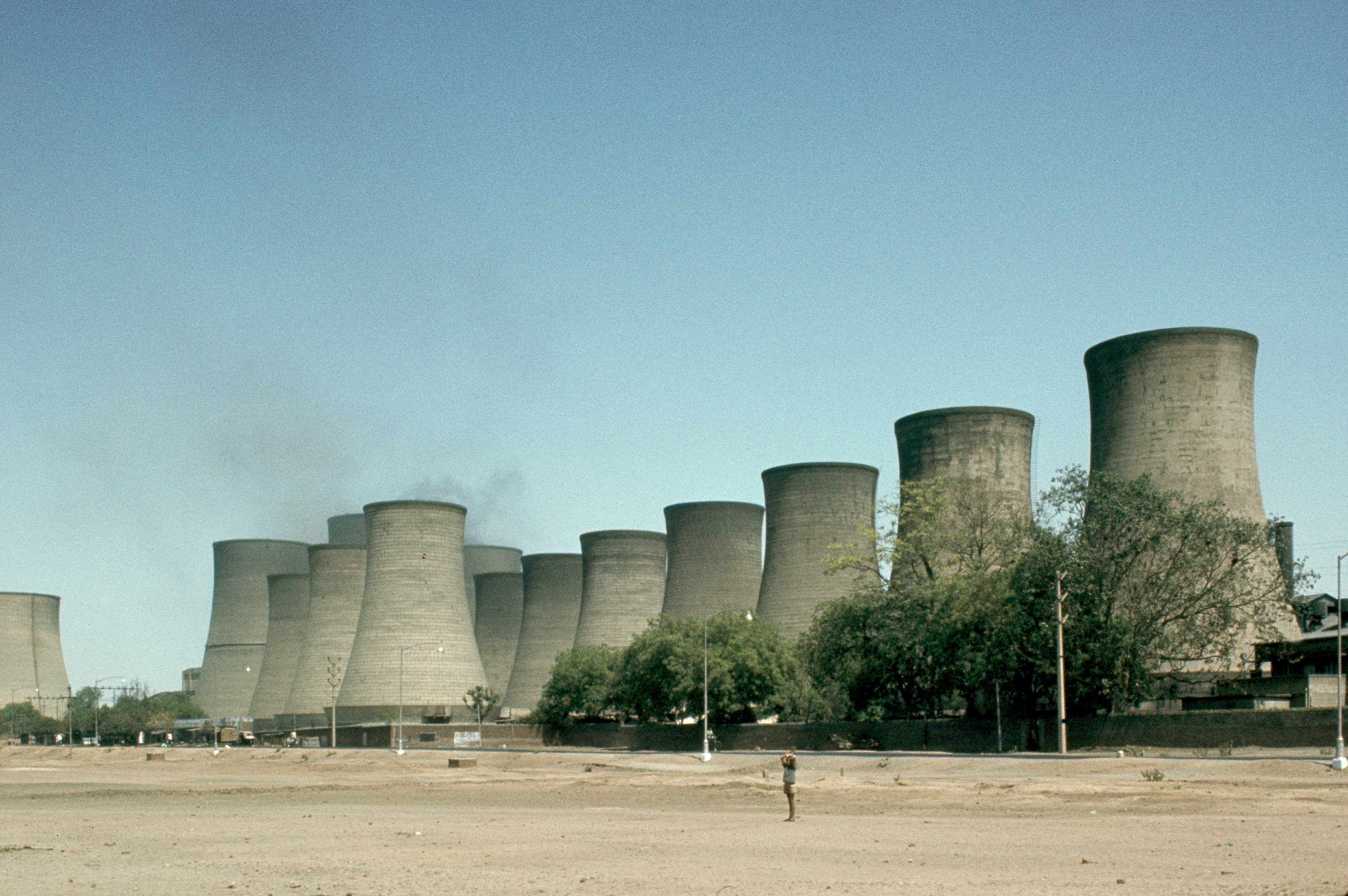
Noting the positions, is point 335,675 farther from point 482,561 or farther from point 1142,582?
point 1142,582

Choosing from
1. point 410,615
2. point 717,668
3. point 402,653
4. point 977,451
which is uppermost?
point 977,451

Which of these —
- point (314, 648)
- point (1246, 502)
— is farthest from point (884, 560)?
point (314, 648)

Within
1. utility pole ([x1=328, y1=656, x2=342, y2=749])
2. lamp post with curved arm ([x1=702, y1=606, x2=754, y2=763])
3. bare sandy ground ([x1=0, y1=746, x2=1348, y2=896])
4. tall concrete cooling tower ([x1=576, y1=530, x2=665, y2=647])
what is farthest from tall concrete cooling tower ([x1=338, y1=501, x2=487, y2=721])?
bare sandy ground ([x1=0, y1=746, x2=1348, y2=896])

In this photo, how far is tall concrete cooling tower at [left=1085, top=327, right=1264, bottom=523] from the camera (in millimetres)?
41094

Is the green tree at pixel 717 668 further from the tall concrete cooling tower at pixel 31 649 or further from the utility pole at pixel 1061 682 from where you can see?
the tall concrete cooling tower at pixel 31 649

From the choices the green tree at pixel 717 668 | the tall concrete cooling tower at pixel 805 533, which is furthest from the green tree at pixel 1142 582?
the tall concrete cooling tower at pixel 805 533

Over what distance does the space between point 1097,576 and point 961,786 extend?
12255mm

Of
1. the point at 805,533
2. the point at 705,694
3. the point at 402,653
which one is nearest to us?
the point at 705,694

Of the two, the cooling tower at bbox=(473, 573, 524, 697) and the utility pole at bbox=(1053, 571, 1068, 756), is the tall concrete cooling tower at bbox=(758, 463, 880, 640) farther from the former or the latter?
the cooling tower at bbox=(473, 573, 524, 697)

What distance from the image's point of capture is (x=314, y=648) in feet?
226

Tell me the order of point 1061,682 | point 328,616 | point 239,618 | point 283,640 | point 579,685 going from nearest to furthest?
point 1061,682, point 579,685, point 328,616, point 283,640, point 239,618

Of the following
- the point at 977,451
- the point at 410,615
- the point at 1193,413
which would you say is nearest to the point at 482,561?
the point at 410,615

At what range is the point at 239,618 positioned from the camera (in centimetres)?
8275

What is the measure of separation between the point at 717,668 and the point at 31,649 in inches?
2235
